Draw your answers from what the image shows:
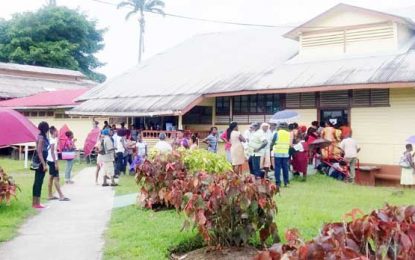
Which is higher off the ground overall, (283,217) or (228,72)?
(228,72)

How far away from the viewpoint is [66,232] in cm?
803

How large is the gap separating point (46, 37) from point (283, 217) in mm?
38501

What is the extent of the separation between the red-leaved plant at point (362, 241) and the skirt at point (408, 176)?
1112 centimetres

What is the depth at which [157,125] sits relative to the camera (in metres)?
21.7

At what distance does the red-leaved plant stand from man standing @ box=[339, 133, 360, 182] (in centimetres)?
1139

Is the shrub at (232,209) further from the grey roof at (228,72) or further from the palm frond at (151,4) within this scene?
the palm frond at (151,4)

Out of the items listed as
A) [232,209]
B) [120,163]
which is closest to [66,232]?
[232,209]

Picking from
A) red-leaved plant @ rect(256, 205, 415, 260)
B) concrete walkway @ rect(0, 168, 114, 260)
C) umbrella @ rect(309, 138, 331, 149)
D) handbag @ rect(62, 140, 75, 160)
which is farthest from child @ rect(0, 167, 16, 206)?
umbrella @ rect(309, 138, 331, 149)

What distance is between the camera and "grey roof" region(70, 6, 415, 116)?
1543 cm

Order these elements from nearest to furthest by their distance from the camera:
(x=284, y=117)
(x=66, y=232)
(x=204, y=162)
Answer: (x=66, y=232)
(x=204, y=162)
(x=284, y=117)

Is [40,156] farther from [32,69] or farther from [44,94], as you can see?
[32,69]

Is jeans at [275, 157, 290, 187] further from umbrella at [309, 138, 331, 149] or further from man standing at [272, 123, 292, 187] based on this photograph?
umbrella at [309, 138, 331, 149]

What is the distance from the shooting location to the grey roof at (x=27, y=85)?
1212 inches

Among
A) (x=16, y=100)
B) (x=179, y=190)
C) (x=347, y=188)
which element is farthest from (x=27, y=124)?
(x=16, y=100)
